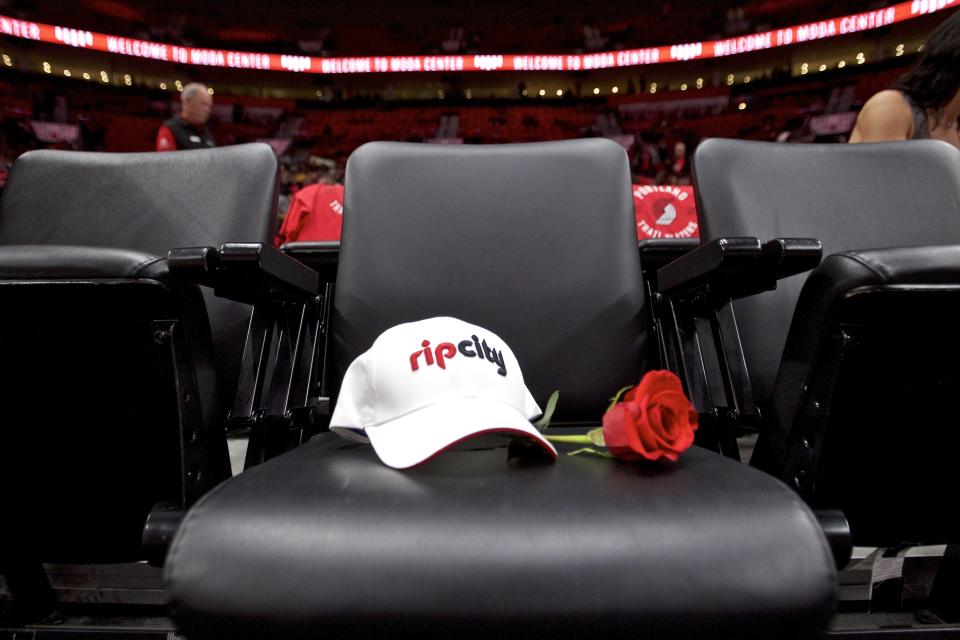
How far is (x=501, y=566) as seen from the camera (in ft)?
1.34

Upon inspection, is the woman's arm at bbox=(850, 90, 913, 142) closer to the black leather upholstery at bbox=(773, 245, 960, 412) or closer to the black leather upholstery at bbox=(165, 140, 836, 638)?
the black leather upholstery at bbox=(773, 245, 960, 412)

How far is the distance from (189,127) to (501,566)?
13.3ft

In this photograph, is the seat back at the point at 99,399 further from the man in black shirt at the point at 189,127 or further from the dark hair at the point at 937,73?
the man in black shirt at the point at 189,127

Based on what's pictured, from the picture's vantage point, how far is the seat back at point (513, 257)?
36.5 inches

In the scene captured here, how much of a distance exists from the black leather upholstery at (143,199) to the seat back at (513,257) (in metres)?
0.18

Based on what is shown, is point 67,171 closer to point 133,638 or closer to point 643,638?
point 133,638

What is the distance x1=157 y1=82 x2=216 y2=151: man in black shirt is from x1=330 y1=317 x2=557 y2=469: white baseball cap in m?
3.47

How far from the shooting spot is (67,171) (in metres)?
1.08

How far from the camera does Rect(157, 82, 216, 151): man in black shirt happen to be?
360cm

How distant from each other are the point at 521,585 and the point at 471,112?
13.0 m

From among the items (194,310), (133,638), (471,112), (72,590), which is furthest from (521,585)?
(471,112)

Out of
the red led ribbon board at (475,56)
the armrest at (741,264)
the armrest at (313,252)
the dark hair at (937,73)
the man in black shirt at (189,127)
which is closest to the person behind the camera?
the armrest at (741,264)

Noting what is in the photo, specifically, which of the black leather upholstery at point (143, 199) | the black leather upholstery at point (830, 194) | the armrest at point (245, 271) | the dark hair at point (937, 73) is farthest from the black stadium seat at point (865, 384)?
the dark hair at point (937, 73)

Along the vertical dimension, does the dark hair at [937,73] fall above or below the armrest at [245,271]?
above
